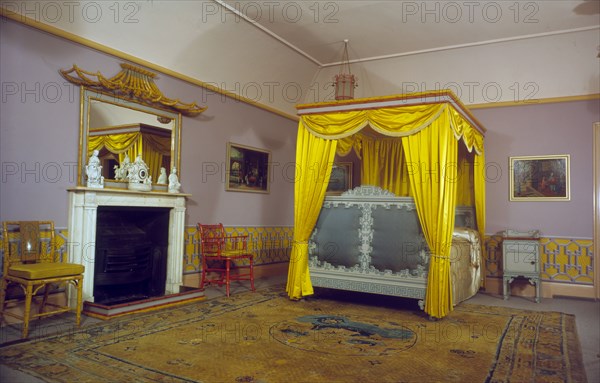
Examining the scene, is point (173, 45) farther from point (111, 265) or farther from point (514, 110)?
point (514, 110)

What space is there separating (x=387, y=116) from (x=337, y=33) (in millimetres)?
2507

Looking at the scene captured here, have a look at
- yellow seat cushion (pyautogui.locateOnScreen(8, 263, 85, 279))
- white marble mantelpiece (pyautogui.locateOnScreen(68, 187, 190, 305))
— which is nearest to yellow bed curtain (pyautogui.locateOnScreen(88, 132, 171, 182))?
white marble mantelpiece (pyautogui.locateOnScreen(68, 187, 190, 305))

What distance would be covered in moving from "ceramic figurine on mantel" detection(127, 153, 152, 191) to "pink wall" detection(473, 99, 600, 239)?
5.51m

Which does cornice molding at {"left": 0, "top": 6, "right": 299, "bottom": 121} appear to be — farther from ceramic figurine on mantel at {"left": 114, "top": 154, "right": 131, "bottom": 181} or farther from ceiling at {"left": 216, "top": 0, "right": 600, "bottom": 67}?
ceramic figurine on mantel at {"left": 114, "top": 154, "right": 131, "bottom": 181}

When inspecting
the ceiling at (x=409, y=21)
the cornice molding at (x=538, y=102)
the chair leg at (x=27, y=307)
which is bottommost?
the chair leg at (x=27, y=307)

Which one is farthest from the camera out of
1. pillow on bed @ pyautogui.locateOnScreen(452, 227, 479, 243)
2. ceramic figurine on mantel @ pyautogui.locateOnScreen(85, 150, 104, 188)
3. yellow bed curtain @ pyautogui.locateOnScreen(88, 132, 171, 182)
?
pillow on bed @ pyautogui.locateOnScreen(452, 227, 479, 243)

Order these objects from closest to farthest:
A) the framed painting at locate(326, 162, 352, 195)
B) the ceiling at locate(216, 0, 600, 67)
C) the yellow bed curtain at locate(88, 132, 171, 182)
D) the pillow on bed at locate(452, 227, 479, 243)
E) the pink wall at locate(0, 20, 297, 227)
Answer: the pink wall at locate(0, 20, 297, 227) < the yellow bed curtain at locate(88, 132, 171, 182) < the ceiling at locate(216, 0, 600, 67) < the pillow on bed at locate(452, 227, 479, 243) < the framed painting at locate(326, 162, 352, 195)

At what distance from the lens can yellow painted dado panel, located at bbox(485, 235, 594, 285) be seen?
700cm

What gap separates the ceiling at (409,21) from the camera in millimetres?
6270

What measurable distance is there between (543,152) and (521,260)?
75.4 inches

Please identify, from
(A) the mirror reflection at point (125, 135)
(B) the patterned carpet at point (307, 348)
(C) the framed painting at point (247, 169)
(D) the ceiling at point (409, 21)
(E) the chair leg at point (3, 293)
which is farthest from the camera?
(C) the framed painting at point (247, 169)

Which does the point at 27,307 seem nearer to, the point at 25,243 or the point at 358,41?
the point at 25,243

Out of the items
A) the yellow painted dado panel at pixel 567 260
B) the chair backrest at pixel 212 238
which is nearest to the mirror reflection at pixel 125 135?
the chair backrest at pixel 212 238

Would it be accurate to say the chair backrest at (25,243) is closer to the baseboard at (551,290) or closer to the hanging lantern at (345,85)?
the hanging lantern at (345,85)
